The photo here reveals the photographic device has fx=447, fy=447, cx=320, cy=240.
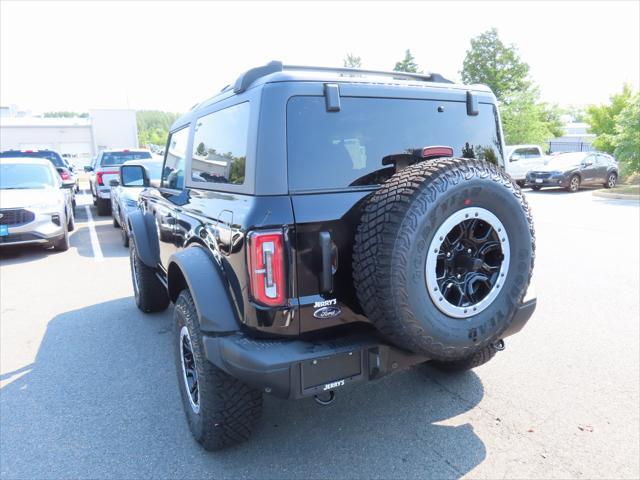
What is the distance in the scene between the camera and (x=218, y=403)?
2434 mm

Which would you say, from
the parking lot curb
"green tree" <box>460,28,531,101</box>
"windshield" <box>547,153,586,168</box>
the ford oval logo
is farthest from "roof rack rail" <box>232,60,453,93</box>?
"green tree" <box>460,28,531,101</box>

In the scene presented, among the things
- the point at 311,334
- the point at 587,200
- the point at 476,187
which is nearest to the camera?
the point at 476,187

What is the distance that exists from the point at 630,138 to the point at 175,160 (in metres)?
18.6

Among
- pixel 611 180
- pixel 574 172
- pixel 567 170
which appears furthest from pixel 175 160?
pixel 611 180

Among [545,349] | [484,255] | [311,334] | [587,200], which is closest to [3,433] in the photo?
[311,334]

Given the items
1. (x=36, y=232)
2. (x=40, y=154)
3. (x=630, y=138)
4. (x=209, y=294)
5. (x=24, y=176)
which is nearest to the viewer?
(x=209, y=294)

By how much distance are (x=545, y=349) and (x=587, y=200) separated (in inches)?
500

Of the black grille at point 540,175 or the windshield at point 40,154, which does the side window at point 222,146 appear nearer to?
the windshield at point 40,154

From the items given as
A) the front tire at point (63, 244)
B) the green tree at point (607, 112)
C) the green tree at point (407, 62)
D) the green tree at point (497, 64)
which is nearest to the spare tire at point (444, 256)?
the front tire at point (63, 244)

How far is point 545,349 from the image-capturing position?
381 cm

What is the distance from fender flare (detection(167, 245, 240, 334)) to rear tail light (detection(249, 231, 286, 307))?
25cm

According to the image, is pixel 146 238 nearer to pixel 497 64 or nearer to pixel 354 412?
pixel 354 412

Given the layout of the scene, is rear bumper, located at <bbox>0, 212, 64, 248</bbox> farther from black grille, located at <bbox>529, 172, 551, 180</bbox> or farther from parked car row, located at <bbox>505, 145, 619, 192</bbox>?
black grille, located at <bbox>529, 172, 551, 180</bbox>

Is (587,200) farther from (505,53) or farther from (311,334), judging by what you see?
(505,53)
